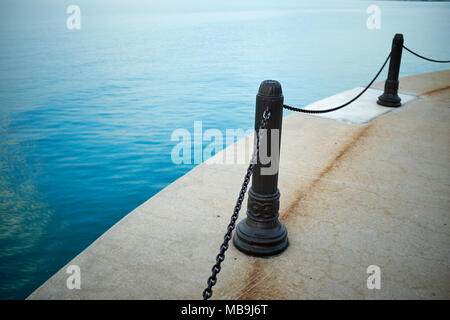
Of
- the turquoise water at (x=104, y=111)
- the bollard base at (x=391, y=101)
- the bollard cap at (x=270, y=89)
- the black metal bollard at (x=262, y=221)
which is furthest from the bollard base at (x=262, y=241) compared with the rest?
the bollard base at (x=391, y=101)

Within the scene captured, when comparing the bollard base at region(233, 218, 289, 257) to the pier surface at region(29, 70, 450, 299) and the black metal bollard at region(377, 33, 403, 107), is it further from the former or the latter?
the black metal bollard at region(377, 33, 403, 107)

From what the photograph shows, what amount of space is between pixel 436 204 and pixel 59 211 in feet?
17.9

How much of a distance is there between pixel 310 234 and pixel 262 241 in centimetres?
57

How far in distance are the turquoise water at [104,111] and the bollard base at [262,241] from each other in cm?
261

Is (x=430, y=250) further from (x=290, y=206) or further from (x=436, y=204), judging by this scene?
(x=290, y=206)

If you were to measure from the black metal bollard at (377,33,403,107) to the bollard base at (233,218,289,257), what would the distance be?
17.6 ft

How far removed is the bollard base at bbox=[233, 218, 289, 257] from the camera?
2.93 metres

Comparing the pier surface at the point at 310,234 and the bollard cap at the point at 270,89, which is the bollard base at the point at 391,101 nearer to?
the pier surface at the point at 310,234

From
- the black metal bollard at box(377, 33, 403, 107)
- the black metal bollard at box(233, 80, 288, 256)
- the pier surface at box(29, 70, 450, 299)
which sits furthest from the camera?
the black metal bollard at box(377, 33, 403, 107)

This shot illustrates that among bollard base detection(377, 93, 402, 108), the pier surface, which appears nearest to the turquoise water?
the pier surface

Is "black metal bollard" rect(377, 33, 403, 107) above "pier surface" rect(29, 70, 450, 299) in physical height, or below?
above

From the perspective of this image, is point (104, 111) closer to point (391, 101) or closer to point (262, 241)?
point (391, 101)

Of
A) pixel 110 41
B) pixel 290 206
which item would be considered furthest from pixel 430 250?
pixel 110 41

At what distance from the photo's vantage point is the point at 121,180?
276 inches
